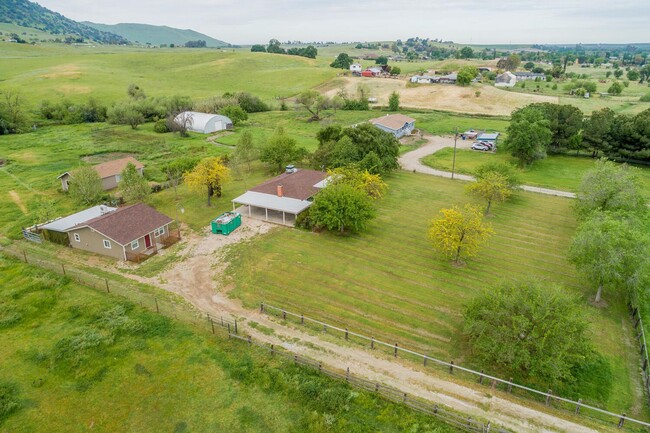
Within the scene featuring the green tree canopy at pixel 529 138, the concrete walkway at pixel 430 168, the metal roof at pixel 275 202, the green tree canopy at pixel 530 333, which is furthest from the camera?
the green tree canopy at pixel 529 138

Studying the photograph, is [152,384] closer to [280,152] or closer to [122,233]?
[122,233]

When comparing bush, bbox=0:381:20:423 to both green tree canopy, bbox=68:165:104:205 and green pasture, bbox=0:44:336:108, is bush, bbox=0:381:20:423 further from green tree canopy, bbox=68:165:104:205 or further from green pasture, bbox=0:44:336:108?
green pasture, bbox=0:44:336:108

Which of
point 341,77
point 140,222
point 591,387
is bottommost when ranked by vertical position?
point 591,387

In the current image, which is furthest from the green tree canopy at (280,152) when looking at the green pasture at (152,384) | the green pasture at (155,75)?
the green pasture at (155,75)

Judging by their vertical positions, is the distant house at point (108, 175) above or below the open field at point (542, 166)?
above

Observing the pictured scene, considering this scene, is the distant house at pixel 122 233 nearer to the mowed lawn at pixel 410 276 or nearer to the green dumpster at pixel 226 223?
the green dumpster at pixel 226 223

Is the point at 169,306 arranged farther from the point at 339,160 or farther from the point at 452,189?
the point at 452,189

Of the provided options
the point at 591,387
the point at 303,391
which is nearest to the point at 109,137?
the point at 303,391
